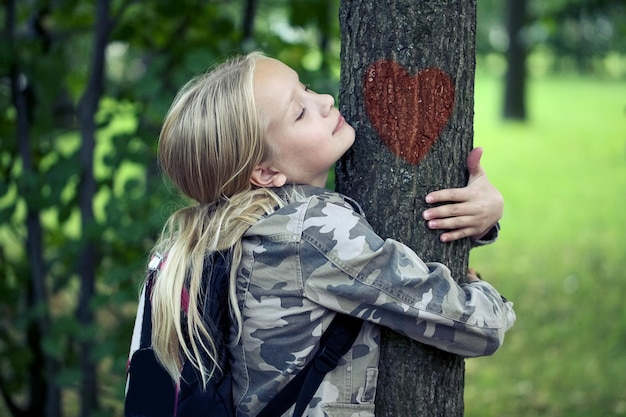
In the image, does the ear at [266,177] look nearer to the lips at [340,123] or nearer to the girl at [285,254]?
the girl at [285,254]

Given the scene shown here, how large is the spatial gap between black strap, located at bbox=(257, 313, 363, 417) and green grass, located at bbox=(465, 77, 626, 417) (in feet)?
10.3

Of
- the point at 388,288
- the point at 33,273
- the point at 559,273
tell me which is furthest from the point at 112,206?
the point at 559,273

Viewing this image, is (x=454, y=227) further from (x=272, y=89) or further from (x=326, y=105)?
(x=272, y=89)

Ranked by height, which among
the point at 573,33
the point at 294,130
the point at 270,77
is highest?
the point at 573,33

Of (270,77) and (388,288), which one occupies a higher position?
(270,77)

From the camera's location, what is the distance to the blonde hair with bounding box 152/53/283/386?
1.83 meters

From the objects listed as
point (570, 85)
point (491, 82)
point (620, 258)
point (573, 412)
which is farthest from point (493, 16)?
point (573, 412)

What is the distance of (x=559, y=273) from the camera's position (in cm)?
701

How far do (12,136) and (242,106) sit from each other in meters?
2.66

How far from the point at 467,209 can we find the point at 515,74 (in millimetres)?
15103

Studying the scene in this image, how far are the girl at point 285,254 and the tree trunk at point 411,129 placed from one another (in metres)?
0.05

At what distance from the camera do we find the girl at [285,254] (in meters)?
1.72

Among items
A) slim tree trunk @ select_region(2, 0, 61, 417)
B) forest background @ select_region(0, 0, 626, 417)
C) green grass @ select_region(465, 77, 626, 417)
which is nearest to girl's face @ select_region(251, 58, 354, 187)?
forest background @ select_region(0, 0, 626, 417)

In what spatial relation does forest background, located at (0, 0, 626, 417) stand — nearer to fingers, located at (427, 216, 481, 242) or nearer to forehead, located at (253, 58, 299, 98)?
forehead, located at (253, 58, 299, 98)
